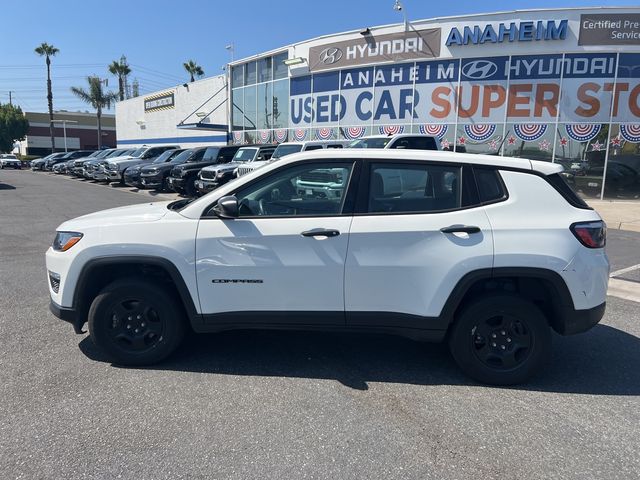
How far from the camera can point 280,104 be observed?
25.9 meters

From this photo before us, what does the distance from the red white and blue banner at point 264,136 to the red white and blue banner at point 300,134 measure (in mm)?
2177

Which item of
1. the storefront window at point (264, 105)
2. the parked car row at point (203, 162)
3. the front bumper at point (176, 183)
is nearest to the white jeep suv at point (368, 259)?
the parked car row at point (203, 162)

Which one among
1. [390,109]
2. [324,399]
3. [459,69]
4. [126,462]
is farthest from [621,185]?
[126,462]

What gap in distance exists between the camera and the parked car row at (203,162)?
1318 cm

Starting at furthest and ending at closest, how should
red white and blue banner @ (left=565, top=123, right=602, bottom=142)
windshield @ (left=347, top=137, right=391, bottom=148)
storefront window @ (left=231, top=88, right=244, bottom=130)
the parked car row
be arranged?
storefront window @ (left=231, top=88, right=244, bottom=130), red white and blue banner @ (left=565, top=123, right=602, bottom=142), the parked car row, windshield @ (left=347, top=137, right=391, bottom=148)

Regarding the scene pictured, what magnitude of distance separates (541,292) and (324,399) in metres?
1.86

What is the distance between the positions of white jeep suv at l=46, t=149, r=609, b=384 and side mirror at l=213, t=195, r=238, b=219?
1 centimetres

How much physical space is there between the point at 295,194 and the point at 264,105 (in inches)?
965

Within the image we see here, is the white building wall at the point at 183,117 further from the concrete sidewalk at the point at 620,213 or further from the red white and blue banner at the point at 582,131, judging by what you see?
the concrete sidewalk at the point at 620,213

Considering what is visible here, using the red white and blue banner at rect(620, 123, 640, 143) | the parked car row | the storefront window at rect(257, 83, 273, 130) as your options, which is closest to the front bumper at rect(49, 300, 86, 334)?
the parked car row

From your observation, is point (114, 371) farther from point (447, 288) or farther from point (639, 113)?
point (639, 113)

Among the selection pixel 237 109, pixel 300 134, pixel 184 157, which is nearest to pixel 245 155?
pixel 184 157

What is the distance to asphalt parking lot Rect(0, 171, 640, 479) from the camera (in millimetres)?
2764

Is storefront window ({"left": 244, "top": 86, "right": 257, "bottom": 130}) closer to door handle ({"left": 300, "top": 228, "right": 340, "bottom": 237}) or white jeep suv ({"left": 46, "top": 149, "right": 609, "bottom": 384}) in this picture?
white jeep suv ({"left": 46, "top": 149, "right": 609, "bottom": 384})
